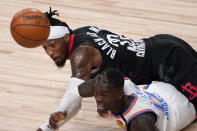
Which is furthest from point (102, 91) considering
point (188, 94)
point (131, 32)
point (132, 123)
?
point (131, 32)

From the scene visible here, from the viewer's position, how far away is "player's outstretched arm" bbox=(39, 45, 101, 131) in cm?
242

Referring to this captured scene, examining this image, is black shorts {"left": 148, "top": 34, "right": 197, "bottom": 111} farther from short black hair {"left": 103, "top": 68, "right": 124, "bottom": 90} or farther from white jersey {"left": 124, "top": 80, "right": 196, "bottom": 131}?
short black hair {"left": 103, "top": 68, "right": 124, "bottom": 90}

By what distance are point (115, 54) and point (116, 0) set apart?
271cm

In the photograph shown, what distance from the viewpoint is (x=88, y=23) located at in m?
4.55

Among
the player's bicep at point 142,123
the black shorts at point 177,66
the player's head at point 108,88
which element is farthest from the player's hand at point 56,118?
the black shorts at point 177,66

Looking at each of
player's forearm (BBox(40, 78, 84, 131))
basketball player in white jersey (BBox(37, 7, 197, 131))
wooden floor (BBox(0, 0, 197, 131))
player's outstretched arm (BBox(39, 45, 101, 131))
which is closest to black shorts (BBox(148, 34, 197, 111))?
basketball player in white jersey (BBox(37, 7, 197, 131))

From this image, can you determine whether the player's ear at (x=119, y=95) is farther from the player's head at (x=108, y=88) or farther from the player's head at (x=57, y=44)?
the player's head at (x=57, y=44)

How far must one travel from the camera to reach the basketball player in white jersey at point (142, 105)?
7.04 ft

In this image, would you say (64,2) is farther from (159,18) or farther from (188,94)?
(188,94)

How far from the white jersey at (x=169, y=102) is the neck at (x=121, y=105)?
166 mm

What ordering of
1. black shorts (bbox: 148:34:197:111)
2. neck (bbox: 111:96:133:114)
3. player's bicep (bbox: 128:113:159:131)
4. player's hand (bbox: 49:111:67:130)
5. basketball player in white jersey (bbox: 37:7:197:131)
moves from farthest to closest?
black shorts (bbox: 148:34:197:111), basketball player in white jersey (bbox: 37:7:197:131), player's hand (bbox: 49:111:67:130), neck (bbox: 111:96:133:114), player's bicep (bbox: 128:113:159:131)

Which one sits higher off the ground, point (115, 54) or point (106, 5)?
point (115, 54)

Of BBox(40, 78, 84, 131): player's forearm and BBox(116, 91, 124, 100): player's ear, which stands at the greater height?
BBox(116, 91, 124, 100): player's ear

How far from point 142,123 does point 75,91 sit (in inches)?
21.4
